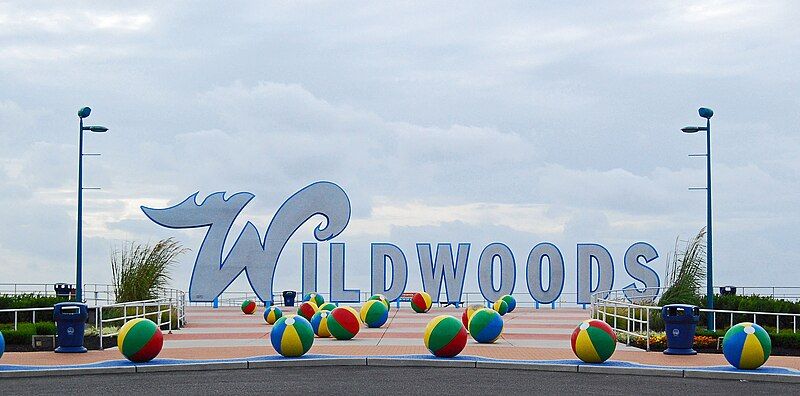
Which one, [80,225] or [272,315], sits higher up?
[80,225]

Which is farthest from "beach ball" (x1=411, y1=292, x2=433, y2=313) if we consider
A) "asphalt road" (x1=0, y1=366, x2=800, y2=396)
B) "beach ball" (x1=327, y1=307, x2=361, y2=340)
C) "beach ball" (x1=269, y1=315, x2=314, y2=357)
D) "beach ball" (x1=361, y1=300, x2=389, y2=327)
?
"asphalt road" (x1=0, y1=366, x2=800, y2=396)

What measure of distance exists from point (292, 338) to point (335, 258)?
2282cm

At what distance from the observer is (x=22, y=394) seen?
14570mm

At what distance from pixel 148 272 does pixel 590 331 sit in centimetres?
1781

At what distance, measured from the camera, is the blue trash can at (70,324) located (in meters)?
20.6

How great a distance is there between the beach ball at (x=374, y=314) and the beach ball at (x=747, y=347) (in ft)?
42.0

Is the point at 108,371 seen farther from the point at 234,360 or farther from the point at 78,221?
Answer: the point at 78,221

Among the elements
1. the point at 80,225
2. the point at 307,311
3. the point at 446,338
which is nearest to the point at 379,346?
the point at 446,338

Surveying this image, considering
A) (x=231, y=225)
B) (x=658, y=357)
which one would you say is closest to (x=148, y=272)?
(x=231, y=225)

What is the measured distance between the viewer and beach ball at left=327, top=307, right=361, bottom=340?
23.8 metres

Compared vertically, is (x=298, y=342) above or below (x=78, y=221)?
below

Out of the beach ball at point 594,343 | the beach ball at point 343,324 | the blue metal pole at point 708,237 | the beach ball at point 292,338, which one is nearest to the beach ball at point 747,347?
the beach ball at point 594,343

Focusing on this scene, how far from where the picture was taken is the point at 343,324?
23719 mm

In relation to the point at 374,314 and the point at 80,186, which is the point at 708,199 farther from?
the point at 80,186
